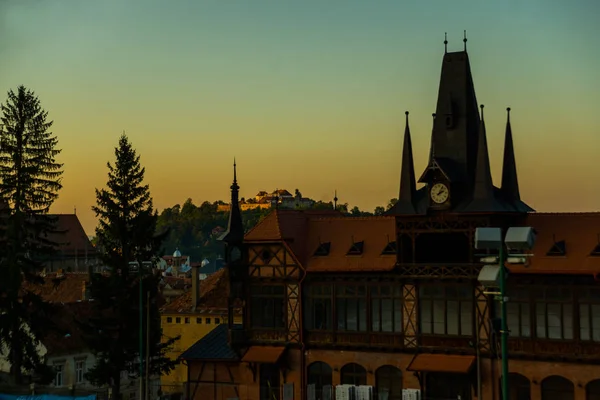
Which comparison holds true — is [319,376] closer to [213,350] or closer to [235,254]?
[213,350]

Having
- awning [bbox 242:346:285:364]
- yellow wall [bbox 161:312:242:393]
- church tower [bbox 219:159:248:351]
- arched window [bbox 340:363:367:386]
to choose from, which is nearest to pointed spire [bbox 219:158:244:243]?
church tower [bbox 219:159:248:351]

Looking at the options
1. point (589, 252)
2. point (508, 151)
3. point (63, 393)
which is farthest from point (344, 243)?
point (63, 393)

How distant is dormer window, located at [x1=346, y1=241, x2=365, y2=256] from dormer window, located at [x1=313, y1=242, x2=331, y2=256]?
4.30 ft

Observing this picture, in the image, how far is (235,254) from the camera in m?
56.7

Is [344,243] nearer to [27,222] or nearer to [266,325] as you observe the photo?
[266,325]

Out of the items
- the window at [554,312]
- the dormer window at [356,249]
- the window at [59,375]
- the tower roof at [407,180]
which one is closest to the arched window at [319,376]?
the dormer window at [356,249]

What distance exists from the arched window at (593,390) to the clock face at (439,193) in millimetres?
11042

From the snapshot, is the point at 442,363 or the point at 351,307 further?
the point at 351,307

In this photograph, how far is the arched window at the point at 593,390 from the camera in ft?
145

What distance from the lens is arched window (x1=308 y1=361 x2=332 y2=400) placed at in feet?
167

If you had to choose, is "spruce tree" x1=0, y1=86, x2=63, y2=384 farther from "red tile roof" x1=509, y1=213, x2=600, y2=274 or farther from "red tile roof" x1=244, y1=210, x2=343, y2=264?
"red tile roof" x1=509, y1=213, x2=600, y2=274

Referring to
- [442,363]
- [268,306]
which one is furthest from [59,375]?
[442,363]

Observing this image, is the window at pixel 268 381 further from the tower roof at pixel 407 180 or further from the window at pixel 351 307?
the tower roof at pixel 407 180

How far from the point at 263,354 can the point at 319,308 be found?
3.87 meters
